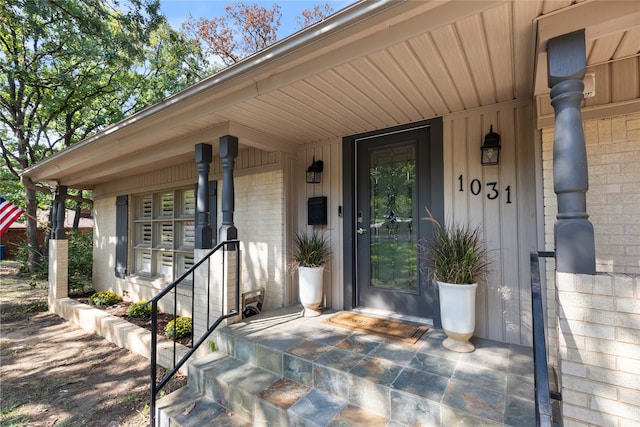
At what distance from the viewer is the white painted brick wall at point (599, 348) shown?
1.25m

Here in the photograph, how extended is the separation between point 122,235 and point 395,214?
551 cm

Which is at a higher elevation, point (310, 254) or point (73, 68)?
point (73, 68)

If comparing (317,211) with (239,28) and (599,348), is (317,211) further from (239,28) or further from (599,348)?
(239,28)

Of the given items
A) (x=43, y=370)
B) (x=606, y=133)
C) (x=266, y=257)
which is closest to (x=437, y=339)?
(x=606, y=133)

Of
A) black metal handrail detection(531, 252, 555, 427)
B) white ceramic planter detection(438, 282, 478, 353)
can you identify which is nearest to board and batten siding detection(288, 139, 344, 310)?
white ceramic planter detection(438, 282, 478, 353)

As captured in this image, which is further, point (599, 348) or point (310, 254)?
point (310, 254)

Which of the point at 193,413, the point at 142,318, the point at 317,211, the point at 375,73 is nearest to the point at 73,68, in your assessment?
the point at 142,318

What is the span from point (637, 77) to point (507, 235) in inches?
49.9

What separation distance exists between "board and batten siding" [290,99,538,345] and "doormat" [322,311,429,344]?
0.55 meters

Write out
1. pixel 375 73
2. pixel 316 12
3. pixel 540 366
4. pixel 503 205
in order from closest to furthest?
pixel 540 366 → pixel 375 73 → pixel 503 205 → pixel 316 12

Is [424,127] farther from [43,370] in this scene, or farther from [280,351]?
[43,370]

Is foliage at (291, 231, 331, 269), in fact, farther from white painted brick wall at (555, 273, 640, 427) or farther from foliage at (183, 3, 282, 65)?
foliage at (183, 3, 282, 65)

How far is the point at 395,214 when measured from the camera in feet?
10.1

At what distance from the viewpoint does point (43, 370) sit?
130 inches
